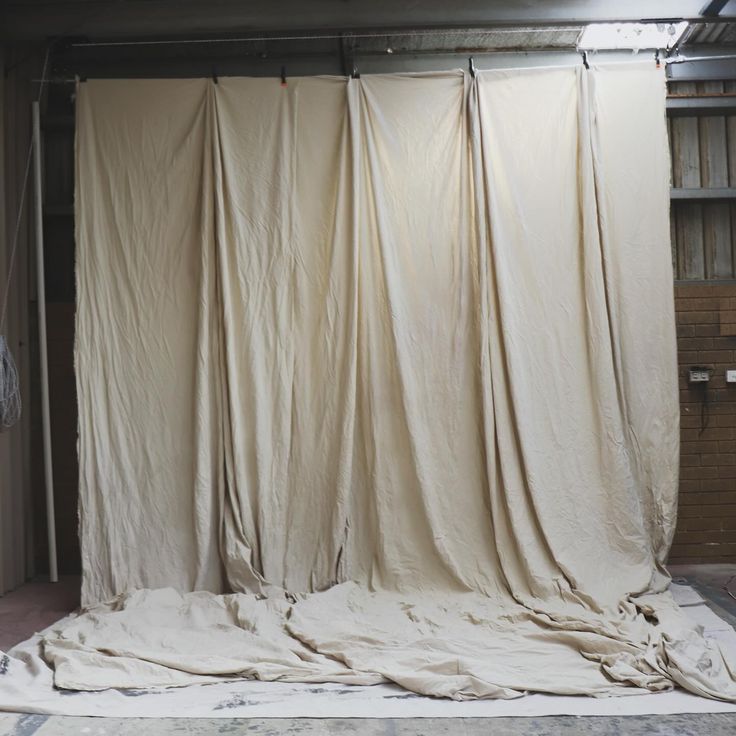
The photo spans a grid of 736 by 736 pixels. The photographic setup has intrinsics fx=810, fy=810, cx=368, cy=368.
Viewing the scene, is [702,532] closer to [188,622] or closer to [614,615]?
[614,615]

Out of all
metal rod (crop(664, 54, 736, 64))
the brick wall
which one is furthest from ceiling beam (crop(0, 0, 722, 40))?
the brick wall

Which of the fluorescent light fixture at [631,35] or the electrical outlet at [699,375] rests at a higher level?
the fluorescent light fixture at [631,35]

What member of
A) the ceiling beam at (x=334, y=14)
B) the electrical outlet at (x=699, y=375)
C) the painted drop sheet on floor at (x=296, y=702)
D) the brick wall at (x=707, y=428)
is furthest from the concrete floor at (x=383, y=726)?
the ceiling beam at (x=334, y=14)

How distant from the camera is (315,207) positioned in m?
4.24

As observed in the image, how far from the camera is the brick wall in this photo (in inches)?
183

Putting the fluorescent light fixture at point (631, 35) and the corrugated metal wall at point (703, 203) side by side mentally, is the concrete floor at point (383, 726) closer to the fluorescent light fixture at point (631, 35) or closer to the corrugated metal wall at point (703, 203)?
the corrugated metal wall at point (703, 203)

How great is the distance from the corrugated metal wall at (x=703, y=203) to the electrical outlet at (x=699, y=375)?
0.54 metres

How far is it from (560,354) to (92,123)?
2.72 m

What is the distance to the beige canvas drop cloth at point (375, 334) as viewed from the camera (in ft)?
13.4

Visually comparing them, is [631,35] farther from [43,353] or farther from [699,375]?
[43,353]

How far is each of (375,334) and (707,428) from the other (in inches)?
80.5

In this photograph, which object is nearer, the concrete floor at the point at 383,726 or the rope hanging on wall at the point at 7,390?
the concrete floor at the point at 383,726

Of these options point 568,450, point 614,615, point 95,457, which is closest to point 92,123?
point 95,457

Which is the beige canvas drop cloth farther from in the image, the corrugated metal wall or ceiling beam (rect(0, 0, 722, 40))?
the corrugated metal wall
